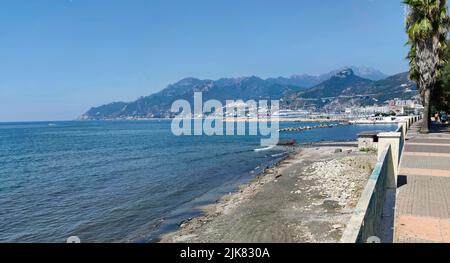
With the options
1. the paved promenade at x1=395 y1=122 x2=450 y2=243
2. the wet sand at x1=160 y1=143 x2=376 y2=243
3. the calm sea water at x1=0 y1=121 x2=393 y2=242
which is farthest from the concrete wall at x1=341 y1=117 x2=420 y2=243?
the calm sea water at x1=0 y1=121 x2=393 y2=242

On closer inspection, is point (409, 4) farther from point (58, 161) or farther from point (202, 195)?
point (58, 161)

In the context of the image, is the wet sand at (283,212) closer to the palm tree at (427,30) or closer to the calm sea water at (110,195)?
the calm sea water at (110,195)

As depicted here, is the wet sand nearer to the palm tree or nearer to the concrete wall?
the concrete wall

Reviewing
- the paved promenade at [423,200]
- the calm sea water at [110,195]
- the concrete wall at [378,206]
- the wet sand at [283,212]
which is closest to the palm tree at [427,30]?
the wet sand at [283,212]

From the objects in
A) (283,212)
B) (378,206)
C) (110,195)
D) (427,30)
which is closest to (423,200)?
(378,206)

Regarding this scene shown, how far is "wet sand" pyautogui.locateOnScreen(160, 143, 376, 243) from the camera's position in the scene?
1268 cm

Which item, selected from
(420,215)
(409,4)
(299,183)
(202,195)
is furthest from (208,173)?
(420,215)

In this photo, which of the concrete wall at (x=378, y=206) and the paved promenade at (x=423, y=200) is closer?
the concrete wall at (x=378, y=206)

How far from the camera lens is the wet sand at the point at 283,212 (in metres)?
12.7

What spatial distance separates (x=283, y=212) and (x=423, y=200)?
7.24 m

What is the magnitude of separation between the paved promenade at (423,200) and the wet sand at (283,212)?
9.32ft

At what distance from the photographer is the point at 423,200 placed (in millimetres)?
8938
